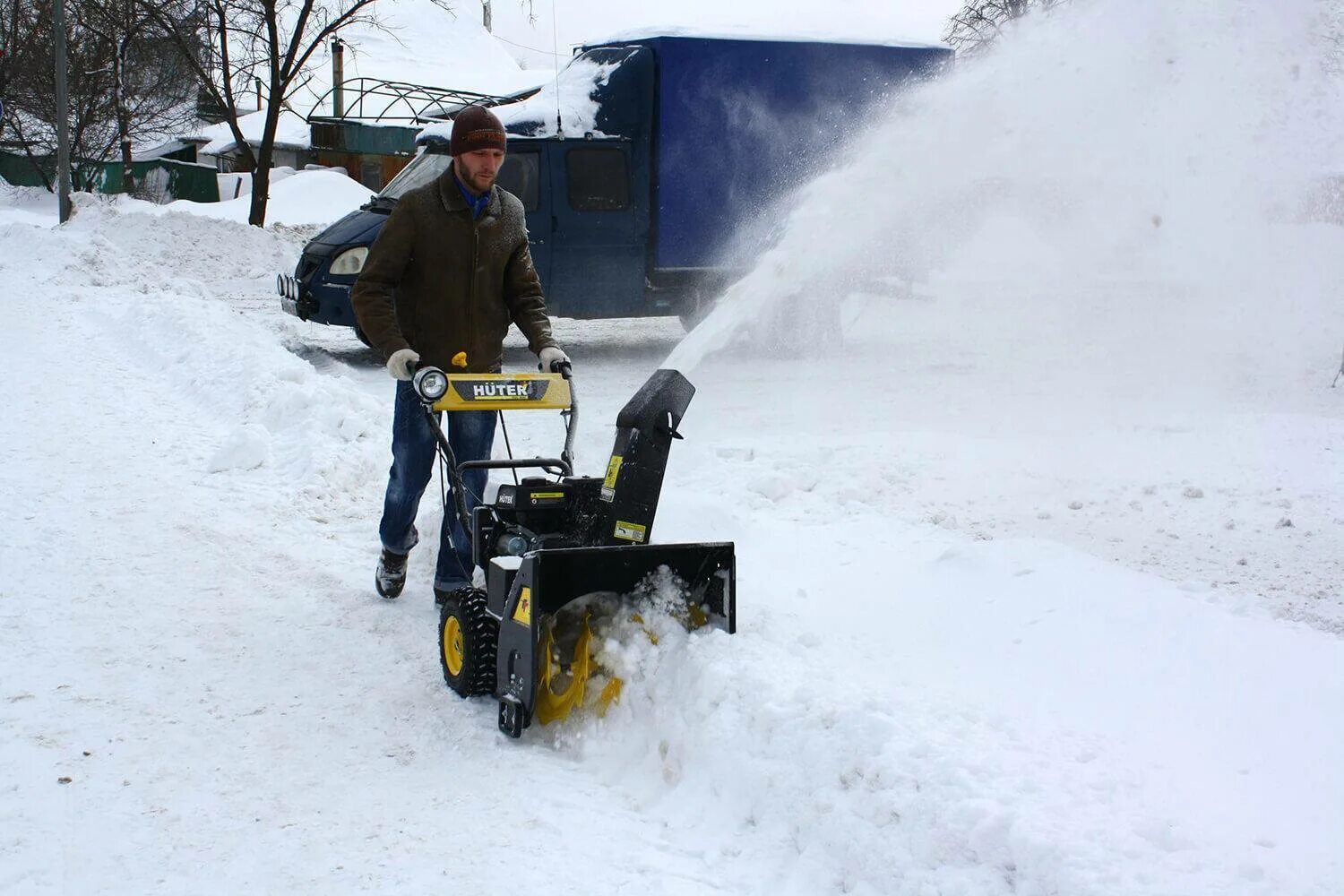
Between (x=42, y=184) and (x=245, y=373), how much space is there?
39.5 m

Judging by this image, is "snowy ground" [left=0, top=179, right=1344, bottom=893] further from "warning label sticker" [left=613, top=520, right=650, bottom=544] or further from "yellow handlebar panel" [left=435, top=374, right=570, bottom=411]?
"yellow handlebar panel" [left=435, top=374, right=570, bottom=411]

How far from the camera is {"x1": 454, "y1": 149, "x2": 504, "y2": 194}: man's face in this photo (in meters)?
4.57

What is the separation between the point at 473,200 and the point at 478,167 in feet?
0.57

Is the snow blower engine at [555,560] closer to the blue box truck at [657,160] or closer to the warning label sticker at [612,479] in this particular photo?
the warning label sticker at [612,479]

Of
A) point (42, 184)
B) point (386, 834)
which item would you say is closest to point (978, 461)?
point (386, 834)

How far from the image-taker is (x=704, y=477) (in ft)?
22.6

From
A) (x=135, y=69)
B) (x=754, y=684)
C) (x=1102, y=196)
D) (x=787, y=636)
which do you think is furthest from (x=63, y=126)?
(x=754, y=684)

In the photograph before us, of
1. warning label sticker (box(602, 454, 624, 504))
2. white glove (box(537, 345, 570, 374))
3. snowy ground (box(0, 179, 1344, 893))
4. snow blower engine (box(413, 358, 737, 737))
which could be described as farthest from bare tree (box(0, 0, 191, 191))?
warning label sticker (box(602, 454, 624, 504))

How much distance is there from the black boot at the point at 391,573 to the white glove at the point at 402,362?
99cm

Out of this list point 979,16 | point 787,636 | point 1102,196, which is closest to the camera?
point 787,636

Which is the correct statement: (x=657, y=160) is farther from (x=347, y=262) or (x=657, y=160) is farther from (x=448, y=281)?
(x=448, y=281)

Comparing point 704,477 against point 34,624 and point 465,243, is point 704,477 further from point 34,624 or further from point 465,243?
point 34,624

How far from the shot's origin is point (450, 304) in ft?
15.9

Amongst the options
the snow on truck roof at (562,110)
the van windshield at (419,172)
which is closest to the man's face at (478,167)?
the van windshield at (419,172)
